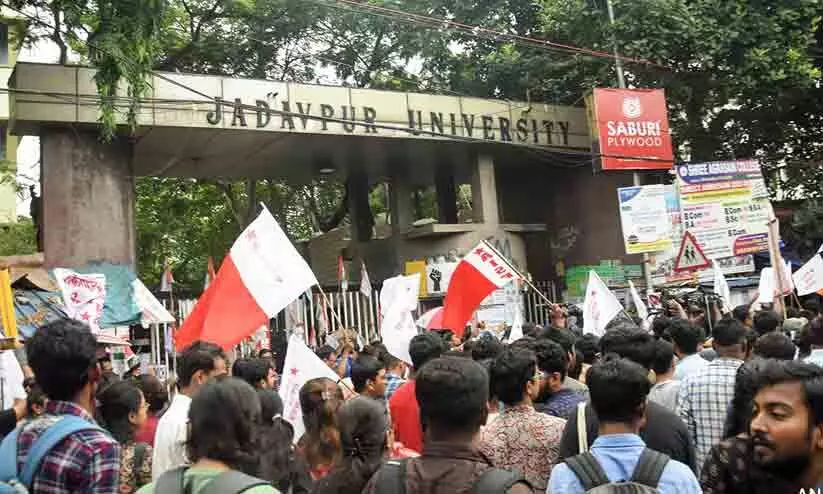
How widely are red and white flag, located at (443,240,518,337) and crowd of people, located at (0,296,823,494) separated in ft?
13.0

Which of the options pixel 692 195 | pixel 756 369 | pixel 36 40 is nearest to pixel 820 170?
pixel 692 195

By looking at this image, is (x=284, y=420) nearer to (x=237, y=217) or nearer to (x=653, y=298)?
(x=653, y=298)

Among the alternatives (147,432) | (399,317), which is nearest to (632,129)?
(399,317)

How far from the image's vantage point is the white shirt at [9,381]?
5.66m

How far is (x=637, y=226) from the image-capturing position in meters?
16.3

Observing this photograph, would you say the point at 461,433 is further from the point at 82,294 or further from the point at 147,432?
the point at 82,294

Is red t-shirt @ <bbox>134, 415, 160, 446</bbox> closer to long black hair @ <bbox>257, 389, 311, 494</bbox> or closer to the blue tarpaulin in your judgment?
long black hair @ <bbox>257, 389, 311, 494</bbox>

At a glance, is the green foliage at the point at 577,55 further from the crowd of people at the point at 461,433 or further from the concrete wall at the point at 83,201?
the crowd of people at the point at 461,433

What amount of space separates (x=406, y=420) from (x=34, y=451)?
2.32m

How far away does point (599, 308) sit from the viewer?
892 cm

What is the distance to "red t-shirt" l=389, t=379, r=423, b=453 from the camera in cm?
450

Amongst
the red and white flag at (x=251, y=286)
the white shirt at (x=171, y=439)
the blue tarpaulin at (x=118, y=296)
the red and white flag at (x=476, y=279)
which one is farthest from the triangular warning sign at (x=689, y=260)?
the white shirt at (x=171, y=439)

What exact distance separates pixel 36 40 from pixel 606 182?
1200 cm

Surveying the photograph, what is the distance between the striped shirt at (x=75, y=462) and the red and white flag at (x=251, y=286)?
→ 2950 mm
